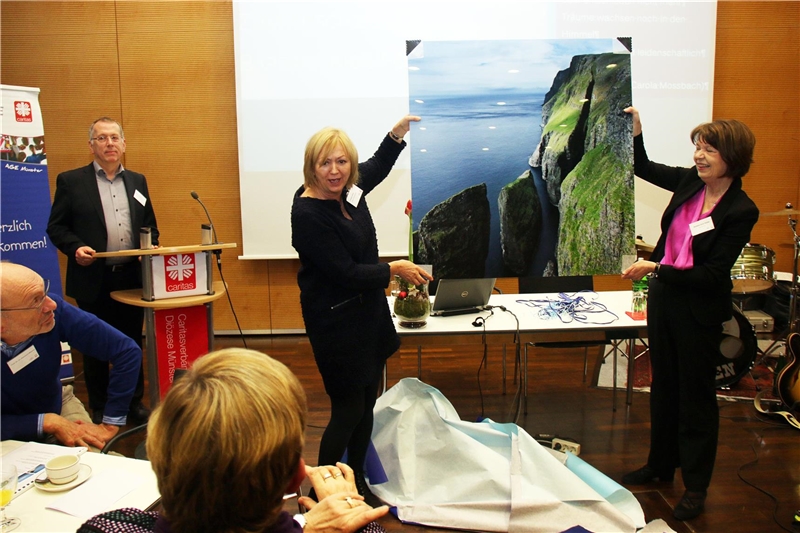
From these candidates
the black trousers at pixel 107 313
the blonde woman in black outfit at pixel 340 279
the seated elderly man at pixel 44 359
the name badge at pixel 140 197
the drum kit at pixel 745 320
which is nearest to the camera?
the seated elderly man at pixel 44 359

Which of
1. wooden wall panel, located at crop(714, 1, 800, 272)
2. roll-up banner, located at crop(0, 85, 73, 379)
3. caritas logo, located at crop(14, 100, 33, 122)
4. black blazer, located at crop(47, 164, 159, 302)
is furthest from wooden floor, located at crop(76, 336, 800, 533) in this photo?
wooden wall panel, located at crop(714, 1, 800, 272)

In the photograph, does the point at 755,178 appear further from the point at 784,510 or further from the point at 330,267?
the point at 330,267

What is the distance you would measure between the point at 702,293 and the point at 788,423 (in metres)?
1.59

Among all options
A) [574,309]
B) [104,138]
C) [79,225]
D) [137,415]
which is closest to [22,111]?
[104,138]

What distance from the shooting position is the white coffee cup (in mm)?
1177

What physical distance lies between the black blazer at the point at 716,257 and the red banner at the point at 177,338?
2377 mm

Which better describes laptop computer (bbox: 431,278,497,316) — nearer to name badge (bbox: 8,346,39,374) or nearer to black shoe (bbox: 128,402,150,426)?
name badge (bbox: 8,346,39,374)

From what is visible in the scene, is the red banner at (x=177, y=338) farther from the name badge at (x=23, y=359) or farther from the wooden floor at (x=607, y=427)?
the name badge at (x=23, y=359)

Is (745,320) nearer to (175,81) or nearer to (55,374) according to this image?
(55,374)

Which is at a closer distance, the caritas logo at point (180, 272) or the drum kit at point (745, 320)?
the caritas logo at point (180, 272)

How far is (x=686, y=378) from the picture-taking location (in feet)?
7.23

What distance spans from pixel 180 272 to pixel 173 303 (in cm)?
17

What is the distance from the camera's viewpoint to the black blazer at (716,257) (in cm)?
204

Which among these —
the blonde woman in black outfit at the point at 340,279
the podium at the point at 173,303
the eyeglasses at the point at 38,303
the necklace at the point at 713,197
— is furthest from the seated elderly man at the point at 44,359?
the necklace at the point at 713,197
